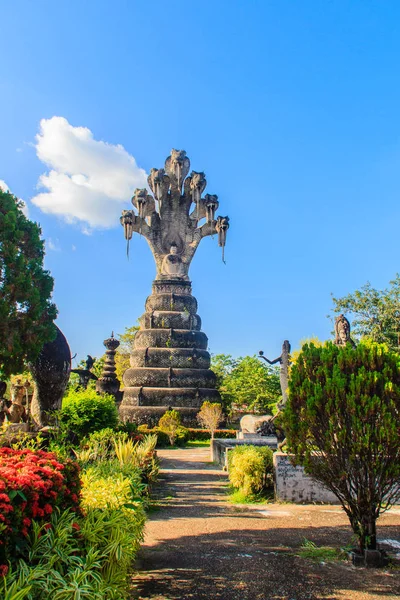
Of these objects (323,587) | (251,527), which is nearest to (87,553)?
(323,587)

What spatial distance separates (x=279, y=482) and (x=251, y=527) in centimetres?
203

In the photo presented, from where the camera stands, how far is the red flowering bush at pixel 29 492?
3.32 m

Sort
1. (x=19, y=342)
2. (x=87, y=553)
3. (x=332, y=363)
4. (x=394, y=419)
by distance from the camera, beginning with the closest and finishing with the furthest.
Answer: (x=87, y=553)
(x=394, y=419)
(x=332, y=363)
(x=19, y=342)

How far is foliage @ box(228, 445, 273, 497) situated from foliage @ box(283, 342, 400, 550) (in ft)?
13.0

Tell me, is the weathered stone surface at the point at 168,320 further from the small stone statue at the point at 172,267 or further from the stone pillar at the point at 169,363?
the small stone statue at the point at 172,267

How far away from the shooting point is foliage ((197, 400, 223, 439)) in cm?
2339

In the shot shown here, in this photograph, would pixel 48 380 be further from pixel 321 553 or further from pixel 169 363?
pixel 169 363

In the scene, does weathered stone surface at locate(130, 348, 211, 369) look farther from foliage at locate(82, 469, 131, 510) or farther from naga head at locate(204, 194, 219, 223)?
foliage at locate(82, 469, 131, 510)

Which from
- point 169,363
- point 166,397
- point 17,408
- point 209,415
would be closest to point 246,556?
point 17,408

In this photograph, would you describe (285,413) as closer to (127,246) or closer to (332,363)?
(332,363)

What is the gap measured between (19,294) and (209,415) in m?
15.1

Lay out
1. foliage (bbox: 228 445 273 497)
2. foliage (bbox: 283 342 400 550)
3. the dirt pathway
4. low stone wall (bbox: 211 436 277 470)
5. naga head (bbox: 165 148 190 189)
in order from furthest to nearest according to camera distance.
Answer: naga head (bbox: 165 148 190 189) → low stone wall (bbox: 211 436 277 470) → foliage (bbox: 228 445 273 497) → foliage (bbox: 283 342 400 550) → the dirt pathway

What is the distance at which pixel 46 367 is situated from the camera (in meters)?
11.6

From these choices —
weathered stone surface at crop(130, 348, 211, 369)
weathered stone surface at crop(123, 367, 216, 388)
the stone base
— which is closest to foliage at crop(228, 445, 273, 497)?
the stone base
